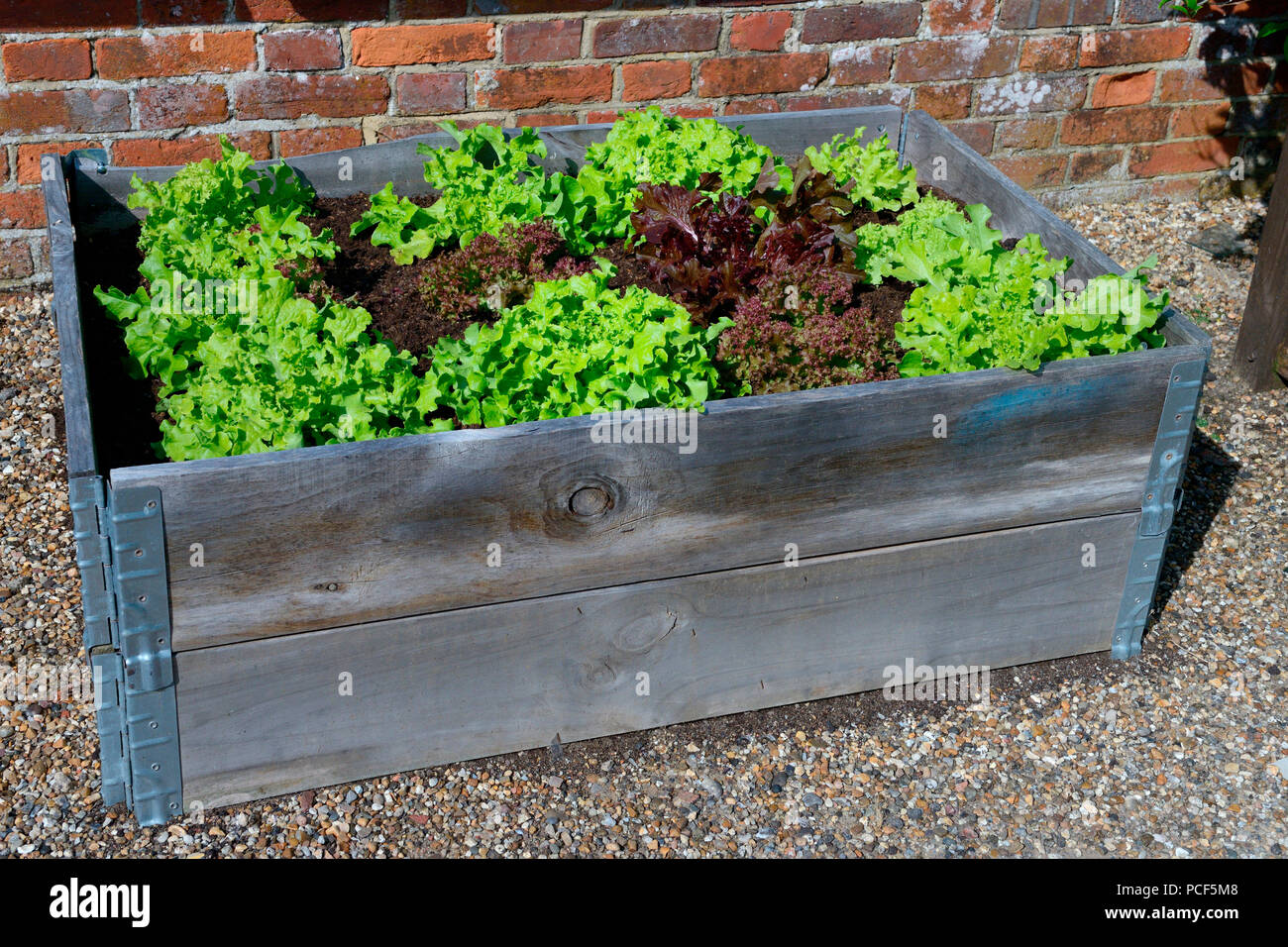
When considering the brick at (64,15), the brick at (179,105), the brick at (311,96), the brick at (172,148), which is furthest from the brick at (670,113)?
the brick at (64,15)

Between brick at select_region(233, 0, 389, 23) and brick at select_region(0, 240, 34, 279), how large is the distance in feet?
3.74

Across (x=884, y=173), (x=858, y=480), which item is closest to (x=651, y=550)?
(x=858, y=480)

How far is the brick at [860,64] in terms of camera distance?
489 cm

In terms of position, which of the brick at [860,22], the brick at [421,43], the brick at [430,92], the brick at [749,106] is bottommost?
the brick at [749,106]

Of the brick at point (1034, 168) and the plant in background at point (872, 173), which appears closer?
→ the plant in background at point (872, 173)

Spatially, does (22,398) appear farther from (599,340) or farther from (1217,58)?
(1217,58)

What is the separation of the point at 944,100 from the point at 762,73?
794 millimetres

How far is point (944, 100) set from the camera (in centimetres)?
511

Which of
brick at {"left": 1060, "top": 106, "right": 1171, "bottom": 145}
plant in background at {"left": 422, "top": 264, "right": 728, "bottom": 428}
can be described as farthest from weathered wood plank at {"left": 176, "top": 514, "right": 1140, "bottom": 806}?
brick at {"left": 1060, "top": 106, "right": 1171, "bottom": 145}

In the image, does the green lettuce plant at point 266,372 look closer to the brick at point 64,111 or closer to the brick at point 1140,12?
the brick at point 64,111

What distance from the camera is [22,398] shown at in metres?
4.16

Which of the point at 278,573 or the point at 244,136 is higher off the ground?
the point at 244,136

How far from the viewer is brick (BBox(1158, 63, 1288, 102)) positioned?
5387mm

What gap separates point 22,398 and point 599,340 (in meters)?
2.28
